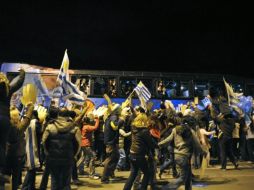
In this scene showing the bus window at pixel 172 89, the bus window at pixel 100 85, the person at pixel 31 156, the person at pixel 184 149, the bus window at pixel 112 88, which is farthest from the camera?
the bus window at pixel 172 89

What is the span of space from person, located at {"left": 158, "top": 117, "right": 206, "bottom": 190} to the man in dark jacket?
248cm

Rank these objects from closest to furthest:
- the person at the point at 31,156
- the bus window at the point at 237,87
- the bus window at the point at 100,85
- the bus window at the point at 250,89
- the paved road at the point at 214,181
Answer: the person at the point at 31,156
the paved road at the point at 214,181
the bus window at the point at 100,85
the bus window at the point at 237,87
the bus window at the point at 250,89

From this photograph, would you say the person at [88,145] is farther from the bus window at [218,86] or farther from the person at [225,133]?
the bus window at [218,86]

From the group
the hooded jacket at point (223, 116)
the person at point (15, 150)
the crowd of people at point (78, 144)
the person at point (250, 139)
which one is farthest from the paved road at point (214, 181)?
the person at point (15, 150)

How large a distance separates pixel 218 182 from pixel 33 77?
942 cm

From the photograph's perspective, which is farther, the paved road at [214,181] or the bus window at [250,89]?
the bus window at [250,89]

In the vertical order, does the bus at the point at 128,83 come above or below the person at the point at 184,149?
above

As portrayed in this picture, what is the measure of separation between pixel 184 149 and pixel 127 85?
369 inches

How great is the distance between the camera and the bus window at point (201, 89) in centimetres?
1856

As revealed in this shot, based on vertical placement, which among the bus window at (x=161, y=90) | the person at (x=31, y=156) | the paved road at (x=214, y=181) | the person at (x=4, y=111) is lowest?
the paved road at (x=214, y=181)

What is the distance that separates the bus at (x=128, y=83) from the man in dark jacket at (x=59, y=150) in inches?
396

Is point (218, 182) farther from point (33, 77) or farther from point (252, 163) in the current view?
point (33, 77)

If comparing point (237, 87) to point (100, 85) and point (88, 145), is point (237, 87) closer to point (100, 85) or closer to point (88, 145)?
point (100, 85)

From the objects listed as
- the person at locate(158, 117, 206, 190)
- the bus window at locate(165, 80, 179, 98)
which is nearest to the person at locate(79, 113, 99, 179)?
the person at locate(158, 117, 206, 190)
